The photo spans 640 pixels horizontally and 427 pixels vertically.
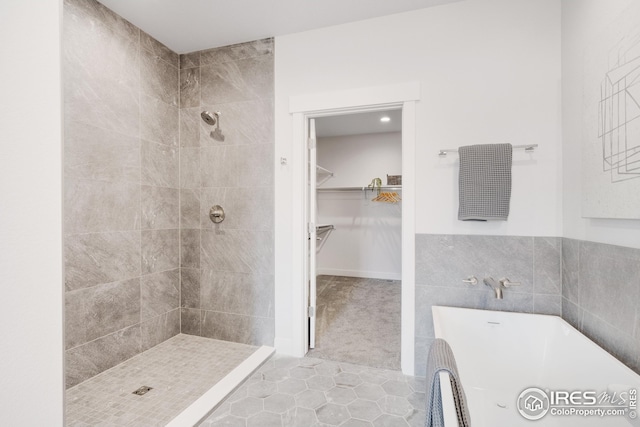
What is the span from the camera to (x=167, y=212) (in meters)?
2.58

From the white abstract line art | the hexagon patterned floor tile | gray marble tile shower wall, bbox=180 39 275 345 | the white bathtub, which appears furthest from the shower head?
the white abstract line art

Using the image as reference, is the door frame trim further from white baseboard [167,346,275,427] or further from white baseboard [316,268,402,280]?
white baseboard [316,268,402,280]

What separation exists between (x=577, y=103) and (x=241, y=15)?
7.51 feet

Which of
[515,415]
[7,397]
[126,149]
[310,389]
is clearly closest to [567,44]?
[515,415]

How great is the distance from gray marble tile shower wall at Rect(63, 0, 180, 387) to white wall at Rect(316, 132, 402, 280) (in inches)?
110

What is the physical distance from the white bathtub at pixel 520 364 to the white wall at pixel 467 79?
1.91 feet

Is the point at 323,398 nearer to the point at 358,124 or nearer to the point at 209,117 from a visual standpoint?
the point at 209,117

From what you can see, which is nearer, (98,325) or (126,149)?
(98,325)

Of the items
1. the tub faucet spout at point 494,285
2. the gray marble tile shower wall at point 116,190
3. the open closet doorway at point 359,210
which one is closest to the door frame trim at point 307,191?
the tub faucet spout at point 494,285

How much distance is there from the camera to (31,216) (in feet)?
2.16

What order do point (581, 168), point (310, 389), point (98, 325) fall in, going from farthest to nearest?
point (98, 325) < point (310, 389) < point (581, 168)

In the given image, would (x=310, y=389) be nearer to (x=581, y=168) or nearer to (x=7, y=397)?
(x=7, y=397)

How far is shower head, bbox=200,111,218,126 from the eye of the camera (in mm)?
2436

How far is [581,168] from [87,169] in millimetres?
3070
